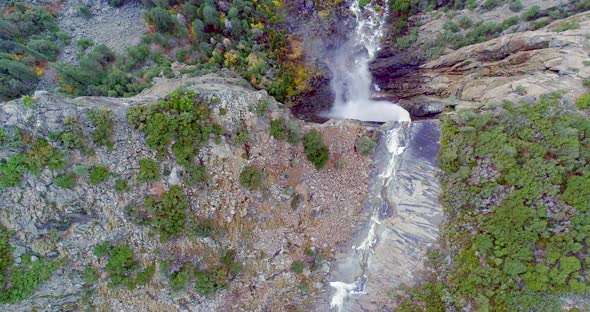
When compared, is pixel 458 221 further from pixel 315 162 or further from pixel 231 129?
pixel 231 129

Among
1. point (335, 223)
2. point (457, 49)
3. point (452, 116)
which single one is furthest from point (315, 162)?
point (457, 49)

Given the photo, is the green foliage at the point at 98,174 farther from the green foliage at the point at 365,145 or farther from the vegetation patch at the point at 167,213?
the green foliage at the point at 365,145

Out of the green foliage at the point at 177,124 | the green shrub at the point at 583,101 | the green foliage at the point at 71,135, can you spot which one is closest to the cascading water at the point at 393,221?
the green shrub at the point at 583,101

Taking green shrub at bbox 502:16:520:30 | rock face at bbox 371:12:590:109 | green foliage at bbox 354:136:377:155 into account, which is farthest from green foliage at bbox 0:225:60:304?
green shrub at bbox 502:16:520:30

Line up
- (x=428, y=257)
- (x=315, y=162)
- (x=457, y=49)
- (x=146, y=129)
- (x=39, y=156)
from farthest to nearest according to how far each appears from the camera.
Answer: (x=457, y=49), (x=315, y=162), (x=428, y=257), (x=146, y=129), (x=39, y=156)

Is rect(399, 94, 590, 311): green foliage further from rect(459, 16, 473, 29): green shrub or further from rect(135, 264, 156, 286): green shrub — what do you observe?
rect(135, 264, 156, 286): green shrub
